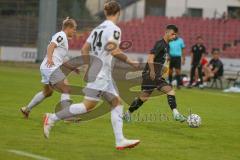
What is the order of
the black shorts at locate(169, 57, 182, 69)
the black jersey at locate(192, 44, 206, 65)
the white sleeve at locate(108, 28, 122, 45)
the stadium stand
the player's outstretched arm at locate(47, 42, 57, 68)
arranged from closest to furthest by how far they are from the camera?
the white sleeve at locate(108, 28, 122, 45)
the player's outstretched arm at locate(47, 42, 57, 68)
the black shorts at locate(169, 57, 182, 69)
the black jersey at locate(192, 44, 206, 65)
the stadium stand

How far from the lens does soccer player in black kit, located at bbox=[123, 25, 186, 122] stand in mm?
13227

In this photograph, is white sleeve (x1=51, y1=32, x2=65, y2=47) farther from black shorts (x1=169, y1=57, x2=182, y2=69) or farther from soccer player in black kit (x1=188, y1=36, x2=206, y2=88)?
soccer player in black kit (x1=188, y1=36, x2=206, y2=88)

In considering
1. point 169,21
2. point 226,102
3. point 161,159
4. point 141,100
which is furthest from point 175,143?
point 169,21

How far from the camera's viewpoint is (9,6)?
4606cm

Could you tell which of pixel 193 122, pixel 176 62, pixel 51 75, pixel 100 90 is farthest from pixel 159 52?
pixel 176 62

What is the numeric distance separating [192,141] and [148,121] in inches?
110

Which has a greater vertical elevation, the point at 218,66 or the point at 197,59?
the point at 197,59

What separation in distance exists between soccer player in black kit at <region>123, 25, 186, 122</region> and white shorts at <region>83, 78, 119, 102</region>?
3485 millimetres

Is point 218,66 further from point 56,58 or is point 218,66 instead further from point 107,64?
point 107,64

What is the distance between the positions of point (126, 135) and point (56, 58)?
2.39 m

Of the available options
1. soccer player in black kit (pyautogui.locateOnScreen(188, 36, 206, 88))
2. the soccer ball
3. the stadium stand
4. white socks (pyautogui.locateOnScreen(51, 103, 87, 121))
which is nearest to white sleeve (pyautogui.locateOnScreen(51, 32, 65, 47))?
white socks (pyautogui.locateOnScreen(51, 103, 87, 121))

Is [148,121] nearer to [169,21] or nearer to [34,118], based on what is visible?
[34,118]

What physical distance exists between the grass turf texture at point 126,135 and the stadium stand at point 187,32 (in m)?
21.5

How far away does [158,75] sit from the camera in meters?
13.5
